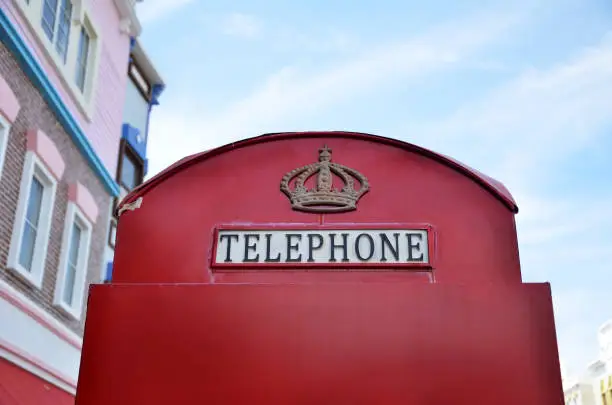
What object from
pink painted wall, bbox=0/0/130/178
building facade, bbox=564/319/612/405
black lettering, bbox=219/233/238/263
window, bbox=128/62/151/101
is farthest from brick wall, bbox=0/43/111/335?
building facade, bbox=564/319/612/405

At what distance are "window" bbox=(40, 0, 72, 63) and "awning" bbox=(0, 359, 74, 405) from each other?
160 inches

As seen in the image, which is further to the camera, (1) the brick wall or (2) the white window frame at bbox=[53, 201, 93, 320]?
(2) the white window frame at bbox=[53, 201, 93, 320]

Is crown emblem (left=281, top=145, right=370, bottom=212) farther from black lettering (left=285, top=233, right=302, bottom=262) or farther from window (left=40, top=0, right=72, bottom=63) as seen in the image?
window (left=40, top=0, right=72, bottom=63)

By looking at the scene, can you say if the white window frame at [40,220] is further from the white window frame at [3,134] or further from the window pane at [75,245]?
the window pane at [75,245]

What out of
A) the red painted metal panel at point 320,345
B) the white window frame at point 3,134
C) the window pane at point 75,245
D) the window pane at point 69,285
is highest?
the white window frame at point 3,134

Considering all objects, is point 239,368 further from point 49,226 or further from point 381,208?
point 49,226

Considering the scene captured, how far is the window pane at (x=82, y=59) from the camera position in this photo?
1046cm

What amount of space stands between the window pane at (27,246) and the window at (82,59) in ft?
8.61

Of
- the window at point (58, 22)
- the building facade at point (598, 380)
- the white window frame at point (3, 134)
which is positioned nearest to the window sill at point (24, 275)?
the white window frame at point (3, 134)

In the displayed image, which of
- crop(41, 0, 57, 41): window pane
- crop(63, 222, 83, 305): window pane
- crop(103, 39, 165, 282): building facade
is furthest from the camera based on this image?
crop(103, 39, 165, 282): building facade

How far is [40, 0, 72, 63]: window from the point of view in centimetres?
926

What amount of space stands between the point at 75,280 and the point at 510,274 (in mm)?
7933

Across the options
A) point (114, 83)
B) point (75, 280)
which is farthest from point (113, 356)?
point (114, 83)

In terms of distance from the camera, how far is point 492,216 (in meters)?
3.30
